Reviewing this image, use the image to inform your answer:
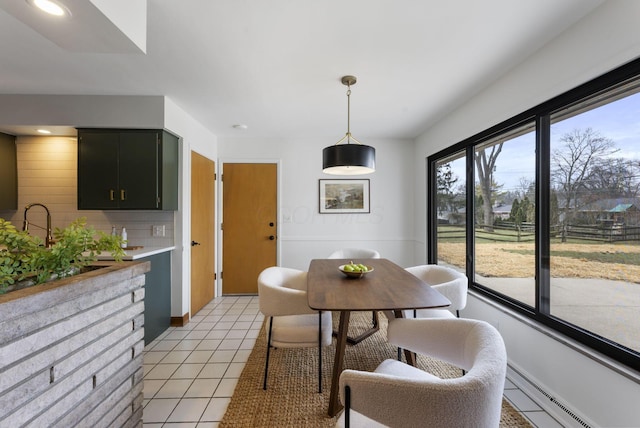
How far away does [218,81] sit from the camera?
237 centimetres

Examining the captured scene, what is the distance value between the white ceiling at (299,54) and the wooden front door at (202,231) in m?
0.83

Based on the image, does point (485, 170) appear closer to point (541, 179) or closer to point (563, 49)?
point (541, 179)

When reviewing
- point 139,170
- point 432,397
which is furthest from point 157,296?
point 432,397

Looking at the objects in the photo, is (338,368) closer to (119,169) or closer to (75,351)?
(75,351)

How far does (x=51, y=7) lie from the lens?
1.18 m

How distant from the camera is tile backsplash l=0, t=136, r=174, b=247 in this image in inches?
118

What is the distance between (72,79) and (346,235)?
3.48 metres

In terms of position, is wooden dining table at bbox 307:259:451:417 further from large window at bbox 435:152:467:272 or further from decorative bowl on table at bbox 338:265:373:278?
large window at bbox 435:152:467:272

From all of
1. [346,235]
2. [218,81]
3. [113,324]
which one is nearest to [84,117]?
[218,81]

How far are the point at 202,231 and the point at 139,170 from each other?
43.5 inches

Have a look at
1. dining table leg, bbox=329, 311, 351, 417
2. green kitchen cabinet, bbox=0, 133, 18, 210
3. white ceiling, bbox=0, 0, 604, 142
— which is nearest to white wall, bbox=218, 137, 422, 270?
white ceiling, bbox=0, 0, 604, 142

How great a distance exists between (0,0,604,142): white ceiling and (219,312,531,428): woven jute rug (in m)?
2.24

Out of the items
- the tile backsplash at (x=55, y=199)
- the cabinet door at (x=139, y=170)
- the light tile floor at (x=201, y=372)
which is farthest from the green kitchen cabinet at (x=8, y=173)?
the light tile floor at (x=201, y=372)

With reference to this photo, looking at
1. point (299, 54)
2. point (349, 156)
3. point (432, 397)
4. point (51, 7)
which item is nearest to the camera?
point (432, 397)
